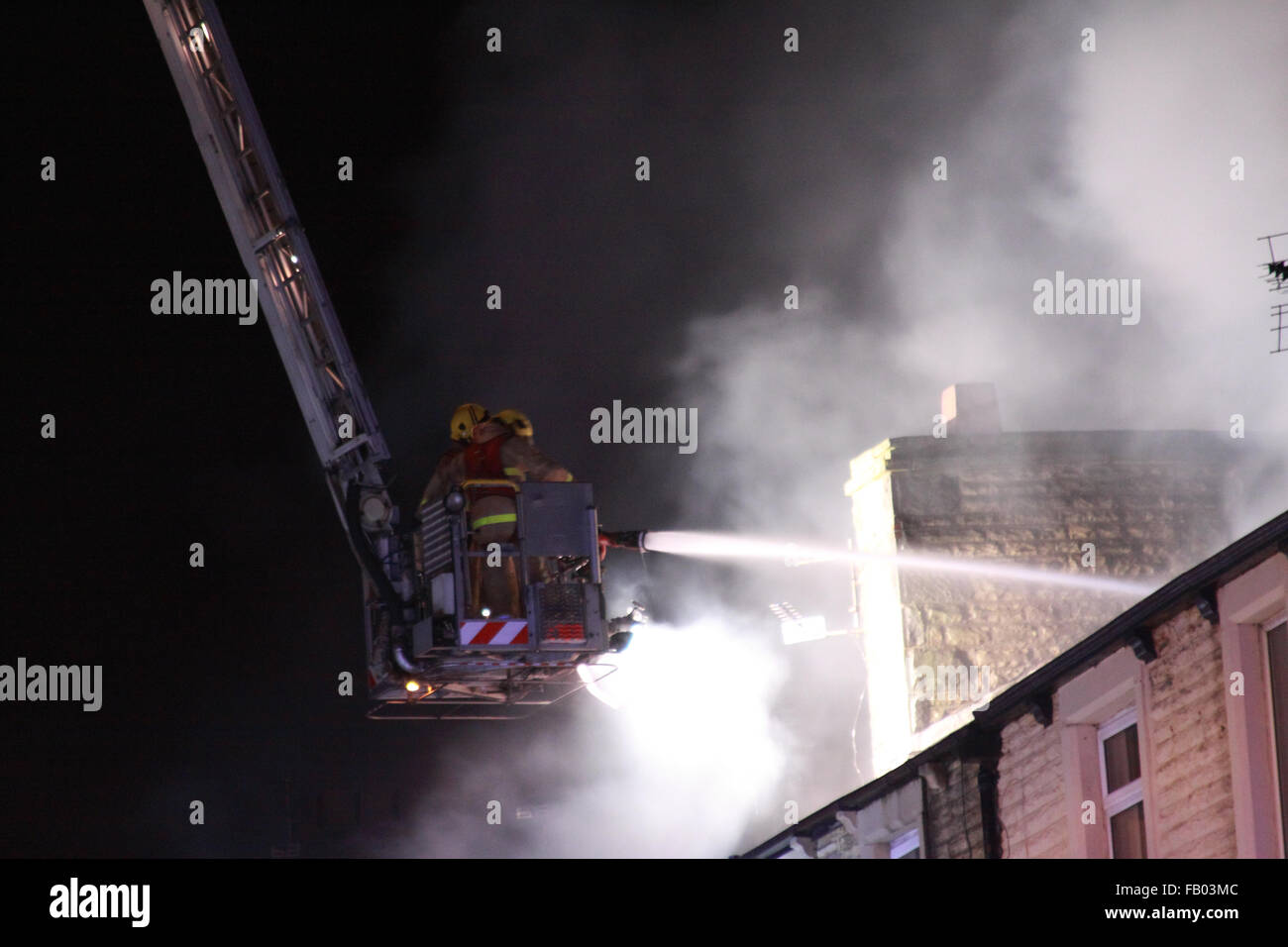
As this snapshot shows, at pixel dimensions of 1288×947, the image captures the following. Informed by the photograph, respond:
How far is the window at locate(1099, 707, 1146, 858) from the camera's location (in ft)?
38.8

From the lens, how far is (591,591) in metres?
14.6

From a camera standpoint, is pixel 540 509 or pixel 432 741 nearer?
pixel 540 509

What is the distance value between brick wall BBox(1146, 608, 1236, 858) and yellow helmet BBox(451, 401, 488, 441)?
579cm

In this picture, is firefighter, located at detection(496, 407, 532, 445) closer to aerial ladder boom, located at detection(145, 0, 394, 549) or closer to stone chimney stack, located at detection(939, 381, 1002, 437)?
aerial ladder boom, located at detection(145, 0, 394, 549)

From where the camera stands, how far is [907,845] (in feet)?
49.8

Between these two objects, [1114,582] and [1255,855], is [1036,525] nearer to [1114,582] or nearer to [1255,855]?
[1114,582]

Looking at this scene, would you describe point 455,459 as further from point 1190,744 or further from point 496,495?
point 1190,744

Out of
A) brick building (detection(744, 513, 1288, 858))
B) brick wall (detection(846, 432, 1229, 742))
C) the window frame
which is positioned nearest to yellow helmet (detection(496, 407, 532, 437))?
brick building (detection(744, 513, 1288, 858))

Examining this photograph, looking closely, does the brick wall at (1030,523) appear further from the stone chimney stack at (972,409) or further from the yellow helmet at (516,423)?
the yellow helmet at (516,423)

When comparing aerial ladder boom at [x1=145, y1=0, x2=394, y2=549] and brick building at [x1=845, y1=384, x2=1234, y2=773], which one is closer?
aerial ladder boom at [x1=145, y1=0, x2=394, y2=549]

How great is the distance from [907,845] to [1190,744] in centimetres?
457

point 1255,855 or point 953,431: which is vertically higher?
point 953,431
